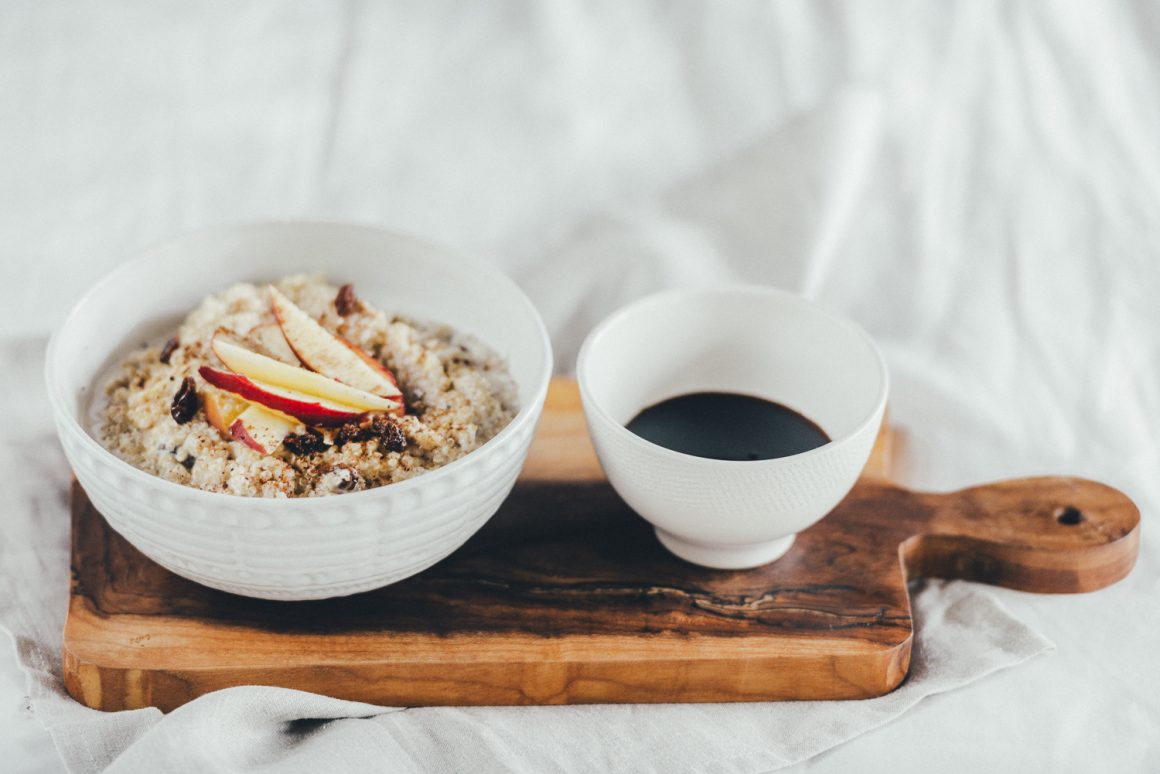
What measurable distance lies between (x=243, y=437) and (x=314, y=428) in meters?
0.08

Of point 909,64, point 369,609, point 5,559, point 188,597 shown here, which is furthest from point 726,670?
point 909,64

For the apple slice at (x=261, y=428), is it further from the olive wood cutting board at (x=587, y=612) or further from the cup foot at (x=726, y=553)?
the cup foot at (x=726, y=553)

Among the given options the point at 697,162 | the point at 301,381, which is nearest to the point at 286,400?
the point at 301,381

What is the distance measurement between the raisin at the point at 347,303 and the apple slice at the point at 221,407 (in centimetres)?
22

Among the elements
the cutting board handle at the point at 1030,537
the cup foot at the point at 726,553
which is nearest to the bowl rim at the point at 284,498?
the cup foot at the point at 726,553

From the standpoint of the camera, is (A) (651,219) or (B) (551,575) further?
(A) (651,219)

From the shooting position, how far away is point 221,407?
1.37 meters

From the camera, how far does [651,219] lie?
212cm

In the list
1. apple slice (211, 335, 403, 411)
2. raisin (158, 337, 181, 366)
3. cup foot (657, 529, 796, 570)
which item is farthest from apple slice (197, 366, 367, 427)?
cup foot (657, 529, 796, 570)

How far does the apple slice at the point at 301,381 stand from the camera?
4.56 feet

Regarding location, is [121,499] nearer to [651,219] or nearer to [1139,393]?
[651,219]

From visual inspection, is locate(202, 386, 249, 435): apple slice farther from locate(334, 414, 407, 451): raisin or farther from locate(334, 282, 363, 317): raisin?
locate(334, 282, 363, 317): raisin

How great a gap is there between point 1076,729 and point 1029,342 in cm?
80

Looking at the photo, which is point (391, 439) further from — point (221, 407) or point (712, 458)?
point (712, 458)
